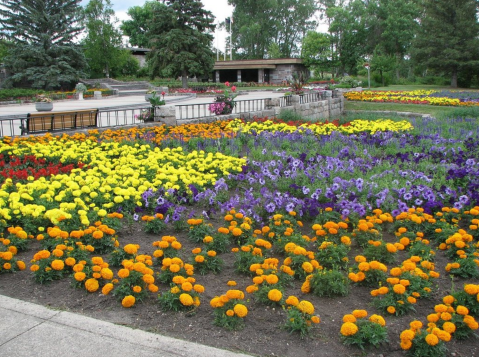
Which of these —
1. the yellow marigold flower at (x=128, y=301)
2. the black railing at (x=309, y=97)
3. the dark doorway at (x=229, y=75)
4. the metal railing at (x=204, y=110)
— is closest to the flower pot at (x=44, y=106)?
the metal railing at (x=204, y=110)

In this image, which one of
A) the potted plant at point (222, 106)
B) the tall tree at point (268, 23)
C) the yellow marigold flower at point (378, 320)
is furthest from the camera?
the tall tree at point (268, 23)

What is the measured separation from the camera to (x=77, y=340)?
318cm

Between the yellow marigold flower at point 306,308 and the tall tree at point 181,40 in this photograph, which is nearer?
the yellow marigold flower at point 306,308

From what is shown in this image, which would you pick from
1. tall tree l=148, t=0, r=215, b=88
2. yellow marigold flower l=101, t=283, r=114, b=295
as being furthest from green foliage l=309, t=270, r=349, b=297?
tall tree l=148, t=0, r=215, b=88

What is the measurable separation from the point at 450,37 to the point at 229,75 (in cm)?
2731

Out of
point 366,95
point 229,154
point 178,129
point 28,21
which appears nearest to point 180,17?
point 28,21

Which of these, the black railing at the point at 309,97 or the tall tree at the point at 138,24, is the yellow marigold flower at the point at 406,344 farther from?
the tall tree at the point at 138,24

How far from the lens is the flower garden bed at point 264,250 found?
333cm

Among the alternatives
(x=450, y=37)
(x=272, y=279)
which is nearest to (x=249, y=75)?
(x=450, y=37)

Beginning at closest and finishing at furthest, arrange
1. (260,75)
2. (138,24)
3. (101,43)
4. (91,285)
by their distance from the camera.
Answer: (91,285) < (101,43) < (260,75) < (138,24)

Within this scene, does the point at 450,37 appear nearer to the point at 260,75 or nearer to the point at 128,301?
the point at 260,75

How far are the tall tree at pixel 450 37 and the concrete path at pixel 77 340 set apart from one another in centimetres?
4490

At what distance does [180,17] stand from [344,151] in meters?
40.0

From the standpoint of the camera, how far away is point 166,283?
4.07 m
